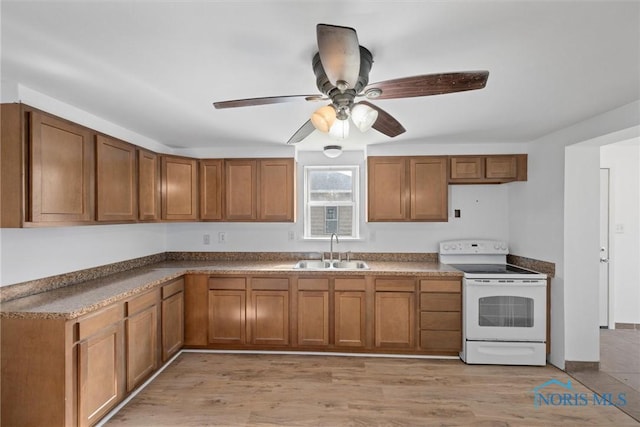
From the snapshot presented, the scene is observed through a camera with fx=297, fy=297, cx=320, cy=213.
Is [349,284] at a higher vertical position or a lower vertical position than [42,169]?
lower

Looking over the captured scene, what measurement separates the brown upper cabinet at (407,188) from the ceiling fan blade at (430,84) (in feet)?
6.66

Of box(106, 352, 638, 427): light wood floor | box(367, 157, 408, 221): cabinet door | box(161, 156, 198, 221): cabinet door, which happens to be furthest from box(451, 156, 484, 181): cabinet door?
box(161, 156, 198, 221): cabinet door

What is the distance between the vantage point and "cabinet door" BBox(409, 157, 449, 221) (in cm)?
346

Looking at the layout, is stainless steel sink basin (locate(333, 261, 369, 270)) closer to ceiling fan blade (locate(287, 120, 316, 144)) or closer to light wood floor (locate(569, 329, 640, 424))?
ceiling fan blade (locate(287, 120, 316, 144))

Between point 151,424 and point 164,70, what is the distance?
239 cm

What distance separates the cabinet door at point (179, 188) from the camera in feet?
10.6

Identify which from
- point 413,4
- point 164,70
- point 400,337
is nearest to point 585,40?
point 413,4

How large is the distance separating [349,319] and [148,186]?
97.5 inches

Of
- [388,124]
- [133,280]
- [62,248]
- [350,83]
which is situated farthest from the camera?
[133,280]

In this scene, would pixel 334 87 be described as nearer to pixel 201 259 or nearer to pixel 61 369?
pixel 61 369

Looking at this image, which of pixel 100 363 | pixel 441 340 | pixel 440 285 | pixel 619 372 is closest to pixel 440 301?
pixel 440 285

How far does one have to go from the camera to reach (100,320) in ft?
6.66

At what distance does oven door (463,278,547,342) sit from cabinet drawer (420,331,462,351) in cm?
11

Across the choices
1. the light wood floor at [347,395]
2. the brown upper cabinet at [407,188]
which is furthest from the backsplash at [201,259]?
the light wood floor at [347,395]
